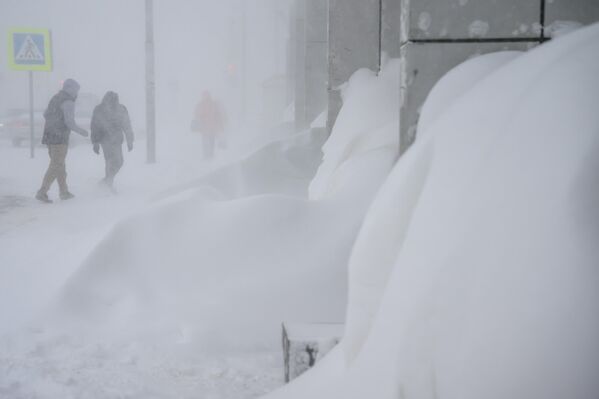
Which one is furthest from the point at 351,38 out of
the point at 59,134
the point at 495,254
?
the point at 59,134

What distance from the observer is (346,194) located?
4.43m

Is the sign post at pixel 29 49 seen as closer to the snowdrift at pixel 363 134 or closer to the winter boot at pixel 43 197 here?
the winter boot at pixel 43 197

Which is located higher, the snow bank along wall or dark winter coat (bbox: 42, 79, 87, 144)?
the snow bank along wall

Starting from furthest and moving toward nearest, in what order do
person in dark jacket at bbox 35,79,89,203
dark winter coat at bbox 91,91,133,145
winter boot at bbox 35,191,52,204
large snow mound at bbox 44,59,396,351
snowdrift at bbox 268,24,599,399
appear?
dark winter coat at bbox 91,91,133,145 → person in dark jacket at bbox 35,79,89,203 → winter boot at bbox 35,191,52,204 → large snow mound at bbox 44,59,396,351 → snowdrift at bbox 268,24,599,399

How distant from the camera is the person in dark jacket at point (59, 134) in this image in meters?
9.89

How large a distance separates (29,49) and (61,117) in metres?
5.13

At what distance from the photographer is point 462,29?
10.5 feet

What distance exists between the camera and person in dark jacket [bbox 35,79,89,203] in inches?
389

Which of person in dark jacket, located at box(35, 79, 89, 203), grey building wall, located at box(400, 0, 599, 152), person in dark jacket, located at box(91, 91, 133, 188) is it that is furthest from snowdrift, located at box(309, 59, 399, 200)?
person in dark jacket, located at box(91, 91, 133, 188)

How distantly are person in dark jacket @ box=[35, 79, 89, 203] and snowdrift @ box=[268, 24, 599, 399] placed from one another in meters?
8.52

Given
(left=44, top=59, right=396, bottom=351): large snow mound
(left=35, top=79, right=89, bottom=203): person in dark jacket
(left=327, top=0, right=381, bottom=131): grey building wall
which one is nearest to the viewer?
(left=44, top=59, right=396, bottom=351): large snow mound

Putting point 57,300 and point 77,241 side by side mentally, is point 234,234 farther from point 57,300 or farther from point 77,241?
point 77,241

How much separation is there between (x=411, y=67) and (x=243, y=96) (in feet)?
104

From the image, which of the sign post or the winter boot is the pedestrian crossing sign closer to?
the sign post
